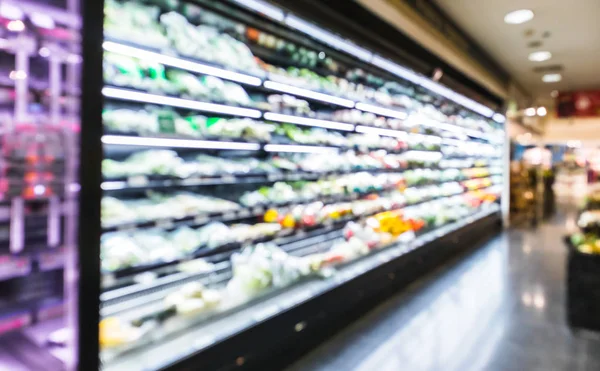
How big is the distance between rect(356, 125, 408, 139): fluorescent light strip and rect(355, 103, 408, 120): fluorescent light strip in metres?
0.17

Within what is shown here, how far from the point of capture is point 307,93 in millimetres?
3291

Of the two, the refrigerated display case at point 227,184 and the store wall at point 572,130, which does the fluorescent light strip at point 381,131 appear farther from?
the store wall at point 572,130

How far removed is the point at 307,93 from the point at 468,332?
7.38ft

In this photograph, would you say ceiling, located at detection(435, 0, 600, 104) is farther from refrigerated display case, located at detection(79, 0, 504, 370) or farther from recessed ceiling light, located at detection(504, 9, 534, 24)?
refrigerated display case, located at detection(79, 0, 504, 370)

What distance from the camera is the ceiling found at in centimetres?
504

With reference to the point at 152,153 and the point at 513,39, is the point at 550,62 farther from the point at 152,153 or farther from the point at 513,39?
the point at 152,153

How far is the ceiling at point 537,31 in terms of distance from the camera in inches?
199

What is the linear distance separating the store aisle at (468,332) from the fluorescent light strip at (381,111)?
1.86 m

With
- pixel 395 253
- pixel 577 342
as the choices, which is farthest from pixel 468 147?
pixel 577 342

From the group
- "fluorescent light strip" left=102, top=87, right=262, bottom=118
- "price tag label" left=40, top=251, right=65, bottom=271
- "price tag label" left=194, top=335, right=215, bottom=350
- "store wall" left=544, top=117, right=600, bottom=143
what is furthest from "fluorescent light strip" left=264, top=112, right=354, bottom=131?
"store wall" left=544, top=117, right=600, bottom=143

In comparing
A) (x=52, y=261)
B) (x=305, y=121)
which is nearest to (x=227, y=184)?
(x=305, y=121)

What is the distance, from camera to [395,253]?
418 centimetres

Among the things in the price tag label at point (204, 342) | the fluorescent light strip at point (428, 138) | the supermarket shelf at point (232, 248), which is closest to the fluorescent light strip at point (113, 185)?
the supermarket shelf at point (232, 248)

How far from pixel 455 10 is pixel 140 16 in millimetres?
4304
